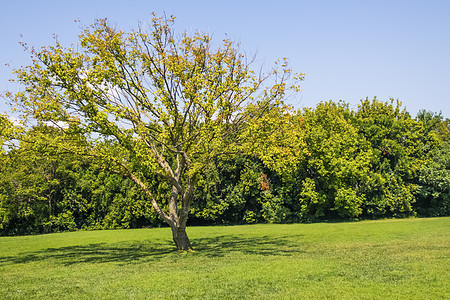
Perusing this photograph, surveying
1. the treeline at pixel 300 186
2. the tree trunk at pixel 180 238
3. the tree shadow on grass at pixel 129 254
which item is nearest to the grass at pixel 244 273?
the tree shadow on grass at pixel 129 254

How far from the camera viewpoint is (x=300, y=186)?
40281mm

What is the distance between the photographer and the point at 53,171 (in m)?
39.4

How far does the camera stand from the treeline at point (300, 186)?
3831 cm

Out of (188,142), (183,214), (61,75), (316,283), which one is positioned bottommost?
(316,283)

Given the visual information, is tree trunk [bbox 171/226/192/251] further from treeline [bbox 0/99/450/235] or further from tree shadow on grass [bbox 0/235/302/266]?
treeline [bbox 0/99/450/235]

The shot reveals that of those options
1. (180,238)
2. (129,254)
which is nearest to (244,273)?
(180,238)

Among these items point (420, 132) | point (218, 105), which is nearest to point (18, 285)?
point (218, 105)

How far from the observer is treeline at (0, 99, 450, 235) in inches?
1508

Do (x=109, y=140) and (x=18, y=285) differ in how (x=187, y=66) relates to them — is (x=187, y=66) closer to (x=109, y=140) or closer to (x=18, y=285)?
(x=109, y=140)

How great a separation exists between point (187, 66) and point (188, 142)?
321cm

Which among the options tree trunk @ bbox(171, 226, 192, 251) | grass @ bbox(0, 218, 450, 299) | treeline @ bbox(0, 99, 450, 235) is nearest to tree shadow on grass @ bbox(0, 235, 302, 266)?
grass @ bbox(0, 218, 450, 299)

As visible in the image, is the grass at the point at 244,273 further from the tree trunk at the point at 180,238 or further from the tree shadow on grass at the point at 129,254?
the tree trunk at the point at 180,238

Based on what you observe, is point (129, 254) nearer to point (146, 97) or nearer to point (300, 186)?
point (146, 97)

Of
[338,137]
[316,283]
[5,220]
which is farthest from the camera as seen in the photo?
[338,137]
